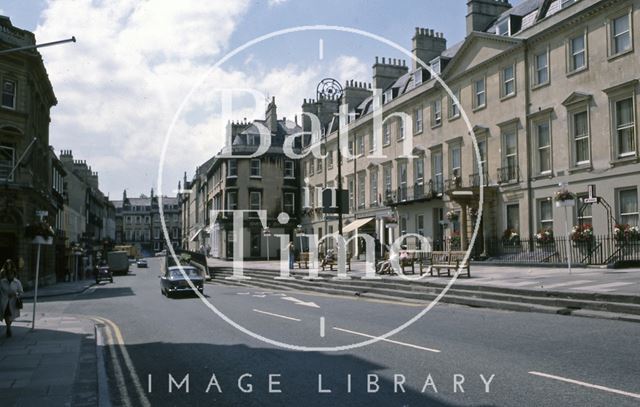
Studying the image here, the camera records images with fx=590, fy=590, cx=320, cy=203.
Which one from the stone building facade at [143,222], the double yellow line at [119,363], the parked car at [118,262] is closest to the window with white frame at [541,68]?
the double yellow line at [119,363]

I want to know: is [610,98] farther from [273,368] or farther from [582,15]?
[273,368]

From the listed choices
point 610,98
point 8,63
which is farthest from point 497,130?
point 8,63

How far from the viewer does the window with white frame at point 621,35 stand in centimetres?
2419

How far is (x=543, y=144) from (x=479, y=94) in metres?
6.01

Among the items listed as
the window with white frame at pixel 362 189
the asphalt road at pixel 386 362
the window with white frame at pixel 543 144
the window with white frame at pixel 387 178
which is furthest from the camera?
the window with white frame at pixel 362 189

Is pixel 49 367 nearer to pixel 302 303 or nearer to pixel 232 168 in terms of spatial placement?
Result: pixel 302 303

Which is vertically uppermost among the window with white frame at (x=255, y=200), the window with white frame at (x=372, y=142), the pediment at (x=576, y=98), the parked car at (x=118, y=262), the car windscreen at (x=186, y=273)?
the window with white frame at (x=372, y=142)

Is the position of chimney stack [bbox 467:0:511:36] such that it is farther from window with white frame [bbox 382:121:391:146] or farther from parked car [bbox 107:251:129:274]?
parked car [bbox 107:251:129:274]

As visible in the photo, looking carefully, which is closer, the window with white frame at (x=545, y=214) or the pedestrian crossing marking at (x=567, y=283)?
the pedestrian crossing marking at (x=567, y=283)

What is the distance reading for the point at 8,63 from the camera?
33.5 m

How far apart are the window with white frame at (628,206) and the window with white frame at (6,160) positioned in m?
30.9

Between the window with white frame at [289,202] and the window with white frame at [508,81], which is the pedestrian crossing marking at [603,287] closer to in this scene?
the window with white frame at [508,81]

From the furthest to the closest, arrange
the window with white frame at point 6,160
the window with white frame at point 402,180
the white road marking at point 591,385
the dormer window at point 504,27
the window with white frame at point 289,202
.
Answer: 1. the window with white frame at point 289,202
2. the window with white frame at point 402,180
3. the window with white frame at point 6,160
4. the dormer window at point 504,27
5. the white road marking at point 591,385

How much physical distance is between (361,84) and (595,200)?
37.4 m
